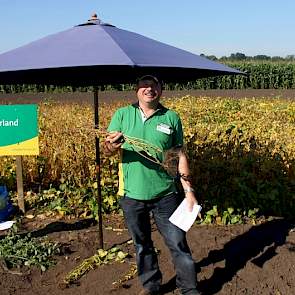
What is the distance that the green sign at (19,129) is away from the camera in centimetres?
558

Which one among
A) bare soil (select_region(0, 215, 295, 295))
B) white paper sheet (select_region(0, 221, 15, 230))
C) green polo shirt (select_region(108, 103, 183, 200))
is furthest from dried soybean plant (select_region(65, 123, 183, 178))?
white paper sheet (select_region(0, 221, 15, 230))

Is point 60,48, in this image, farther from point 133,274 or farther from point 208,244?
point 208,244

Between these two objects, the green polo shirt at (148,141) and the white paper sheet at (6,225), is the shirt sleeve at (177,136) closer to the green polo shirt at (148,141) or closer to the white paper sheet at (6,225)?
the green polo shirt at (148,141)

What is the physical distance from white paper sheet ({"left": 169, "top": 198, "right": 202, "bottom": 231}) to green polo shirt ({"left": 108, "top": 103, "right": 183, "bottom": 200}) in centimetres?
17

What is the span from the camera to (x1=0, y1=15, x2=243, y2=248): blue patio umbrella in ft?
10.8

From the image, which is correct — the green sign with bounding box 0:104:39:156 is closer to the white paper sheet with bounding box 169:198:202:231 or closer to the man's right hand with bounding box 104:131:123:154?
the man's right hand with bounding box 104:131:123:154

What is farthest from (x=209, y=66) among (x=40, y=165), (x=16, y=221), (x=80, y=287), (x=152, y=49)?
(x=40, y=165)

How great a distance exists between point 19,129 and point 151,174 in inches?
103

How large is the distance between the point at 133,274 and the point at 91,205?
1713mm

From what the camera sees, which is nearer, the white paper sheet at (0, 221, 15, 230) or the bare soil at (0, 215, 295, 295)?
the bare soil at (0, 215, 295, 295)

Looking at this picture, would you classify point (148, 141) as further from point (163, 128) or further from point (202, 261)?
point (202, 261)

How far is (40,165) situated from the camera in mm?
6660

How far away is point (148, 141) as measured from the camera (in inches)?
134

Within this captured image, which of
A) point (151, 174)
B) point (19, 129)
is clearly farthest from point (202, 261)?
point (19, 129)
